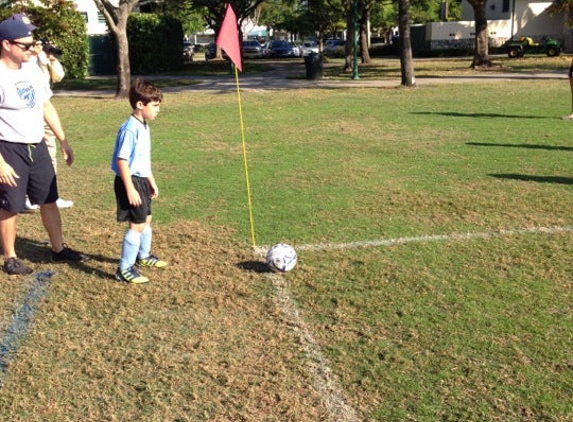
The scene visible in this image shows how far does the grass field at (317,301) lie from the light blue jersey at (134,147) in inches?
36.3

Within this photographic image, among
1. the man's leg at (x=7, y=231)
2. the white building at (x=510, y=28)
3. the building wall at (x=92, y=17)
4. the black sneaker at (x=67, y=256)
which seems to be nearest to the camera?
the man's leg at (x=7, y=231)

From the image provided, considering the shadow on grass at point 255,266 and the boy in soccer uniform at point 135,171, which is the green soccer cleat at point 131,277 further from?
the shadow on grass at point 255,266

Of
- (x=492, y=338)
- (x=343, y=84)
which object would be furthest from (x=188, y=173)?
(x=343, y=84)

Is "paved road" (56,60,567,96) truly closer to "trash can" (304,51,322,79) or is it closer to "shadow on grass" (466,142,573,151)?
"trash can" (304,51,322,79)

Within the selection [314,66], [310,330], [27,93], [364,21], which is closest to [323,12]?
[364,21]

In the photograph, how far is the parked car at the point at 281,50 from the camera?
5259 cm

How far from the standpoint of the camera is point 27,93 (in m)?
5.09

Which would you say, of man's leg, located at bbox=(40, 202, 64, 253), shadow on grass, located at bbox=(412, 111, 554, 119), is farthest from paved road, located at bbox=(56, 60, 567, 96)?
man's leg, located at bbox=(40, 202, 64, 253)

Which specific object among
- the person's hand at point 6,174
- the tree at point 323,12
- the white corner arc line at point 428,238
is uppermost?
the tree at point 323,12

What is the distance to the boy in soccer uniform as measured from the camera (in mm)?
4785

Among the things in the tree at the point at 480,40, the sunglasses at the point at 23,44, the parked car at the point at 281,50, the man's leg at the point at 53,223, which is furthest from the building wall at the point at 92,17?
the sunglasses at the point at 23,44

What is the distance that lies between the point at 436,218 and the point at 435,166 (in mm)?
2614

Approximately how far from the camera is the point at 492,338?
4098 mm

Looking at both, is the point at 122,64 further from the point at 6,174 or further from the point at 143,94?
the point at 143,94
